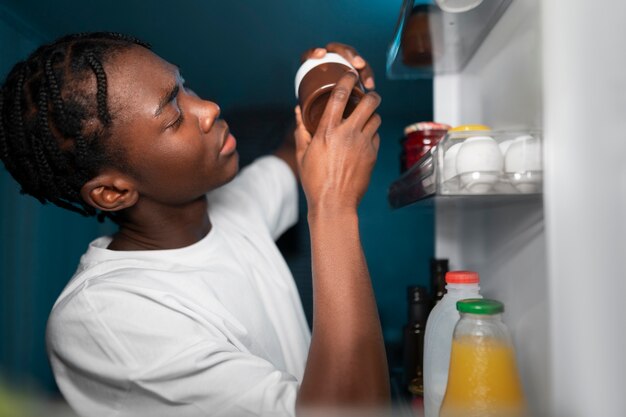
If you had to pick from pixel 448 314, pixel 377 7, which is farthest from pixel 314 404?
pixel 377 7

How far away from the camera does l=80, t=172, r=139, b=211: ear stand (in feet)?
2.28

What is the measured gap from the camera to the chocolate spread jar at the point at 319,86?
0.66 m

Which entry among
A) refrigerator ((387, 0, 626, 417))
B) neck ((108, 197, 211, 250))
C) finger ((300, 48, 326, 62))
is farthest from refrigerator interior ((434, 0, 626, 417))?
neck ((108, 197, 211, 250))

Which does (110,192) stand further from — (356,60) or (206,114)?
(356,60)

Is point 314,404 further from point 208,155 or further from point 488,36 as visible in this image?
point 488,36

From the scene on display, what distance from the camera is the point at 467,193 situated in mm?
592

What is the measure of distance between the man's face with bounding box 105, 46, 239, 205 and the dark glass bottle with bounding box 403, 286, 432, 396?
35cm

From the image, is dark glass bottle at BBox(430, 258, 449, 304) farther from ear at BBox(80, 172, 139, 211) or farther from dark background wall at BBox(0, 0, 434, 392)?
ear at BBox(80, 172, 139, 211)

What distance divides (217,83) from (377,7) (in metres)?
0.27

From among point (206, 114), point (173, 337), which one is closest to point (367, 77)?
point (206, 114)

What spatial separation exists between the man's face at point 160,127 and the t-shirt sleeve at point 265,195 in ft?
0.83

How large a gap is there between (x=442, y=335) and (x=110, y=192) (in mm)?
486

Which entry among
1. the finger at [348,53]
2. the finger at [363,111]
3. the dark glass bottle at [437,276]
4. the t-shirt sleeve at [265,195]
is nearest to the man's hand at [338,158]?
the finger at [363,111]

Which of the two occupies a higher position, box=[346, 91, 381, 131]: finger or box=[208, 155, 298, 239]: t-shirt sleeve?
box=[346, 91, 381, 131]: finger
